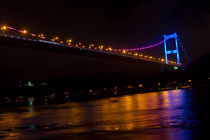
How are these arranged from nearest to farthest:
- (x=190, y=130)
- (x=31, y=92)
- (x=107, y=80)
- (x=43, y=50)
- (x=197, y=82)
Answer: (x=190, y=130) → (x=43, y=50) → (x=197, y=82) → (x=31, y=92) → (x=107, y=80)

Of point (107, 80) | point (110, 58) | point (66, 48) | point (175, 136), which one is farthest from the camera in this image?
point (107, 80)

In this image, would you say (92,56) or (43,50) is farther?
(92,56)

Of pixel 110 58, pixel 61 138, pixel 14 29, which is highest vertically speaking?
pixel 14 29

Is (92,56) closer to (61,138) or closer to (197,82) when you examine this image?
(197,82)

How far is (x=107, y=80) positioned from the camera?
84.2m

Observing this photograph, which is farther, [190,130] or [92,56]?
[92,56]

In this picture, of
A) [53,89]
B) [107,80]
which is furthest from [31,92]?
[107,80]

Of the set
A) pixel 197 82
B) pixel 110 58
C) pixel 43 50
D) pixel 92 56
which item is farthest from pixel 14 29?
pixel 197 82

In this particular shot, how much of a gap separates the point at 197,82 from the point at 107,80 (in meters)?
36.2

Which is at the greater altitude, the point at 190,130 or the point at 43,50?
the point at 43,50

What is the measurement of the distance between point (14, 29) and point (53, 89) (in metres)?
42.7

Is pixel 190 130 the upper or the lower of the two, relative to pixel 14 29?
lower

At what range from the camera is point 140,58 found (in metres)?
45.2

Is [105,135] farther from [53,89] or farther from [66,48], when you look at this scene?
[53,89]
